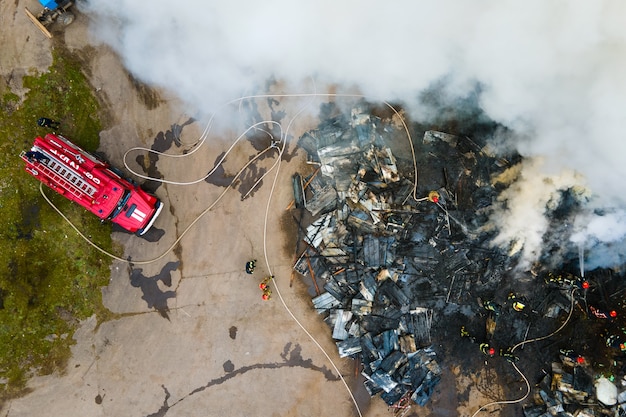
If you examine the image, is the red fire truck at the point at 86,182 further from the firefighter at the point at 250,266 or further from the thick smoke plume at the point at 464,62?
the firefighter at the point at 250,266

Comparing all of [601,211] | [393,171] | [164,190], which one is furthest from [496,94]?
[164,190]

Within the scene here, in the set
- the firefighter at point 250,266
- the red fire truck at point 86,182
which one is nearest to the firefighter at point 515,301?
the firefighter at point 250,266

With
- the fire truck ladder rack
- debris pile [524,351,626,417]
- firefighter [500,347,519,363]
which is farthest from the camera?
debris pile [524,351,626,417]

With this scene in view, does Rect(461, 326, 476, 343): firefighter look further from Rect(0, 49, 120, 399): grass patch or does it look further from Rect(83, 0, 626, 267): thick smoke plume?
Rect(0, 49, 120, 399): grass patch

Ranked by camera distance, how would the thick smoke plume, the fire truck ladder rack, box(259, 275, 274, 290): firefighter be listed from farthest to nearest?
box(259, 275, 274, 290): firefighter → the fire truck ladder rack → the thick smoke plume

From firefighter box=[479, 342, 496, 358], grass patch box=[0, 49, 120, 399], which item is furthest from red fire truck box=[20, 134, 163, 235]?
firefighter box=[479, 342, 496, 358]

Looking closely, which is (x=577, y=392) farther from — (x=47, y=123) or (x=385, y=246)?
(x=47, y=123)

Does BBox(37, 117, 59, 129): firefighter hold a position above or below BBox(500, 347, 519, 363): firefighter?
above
